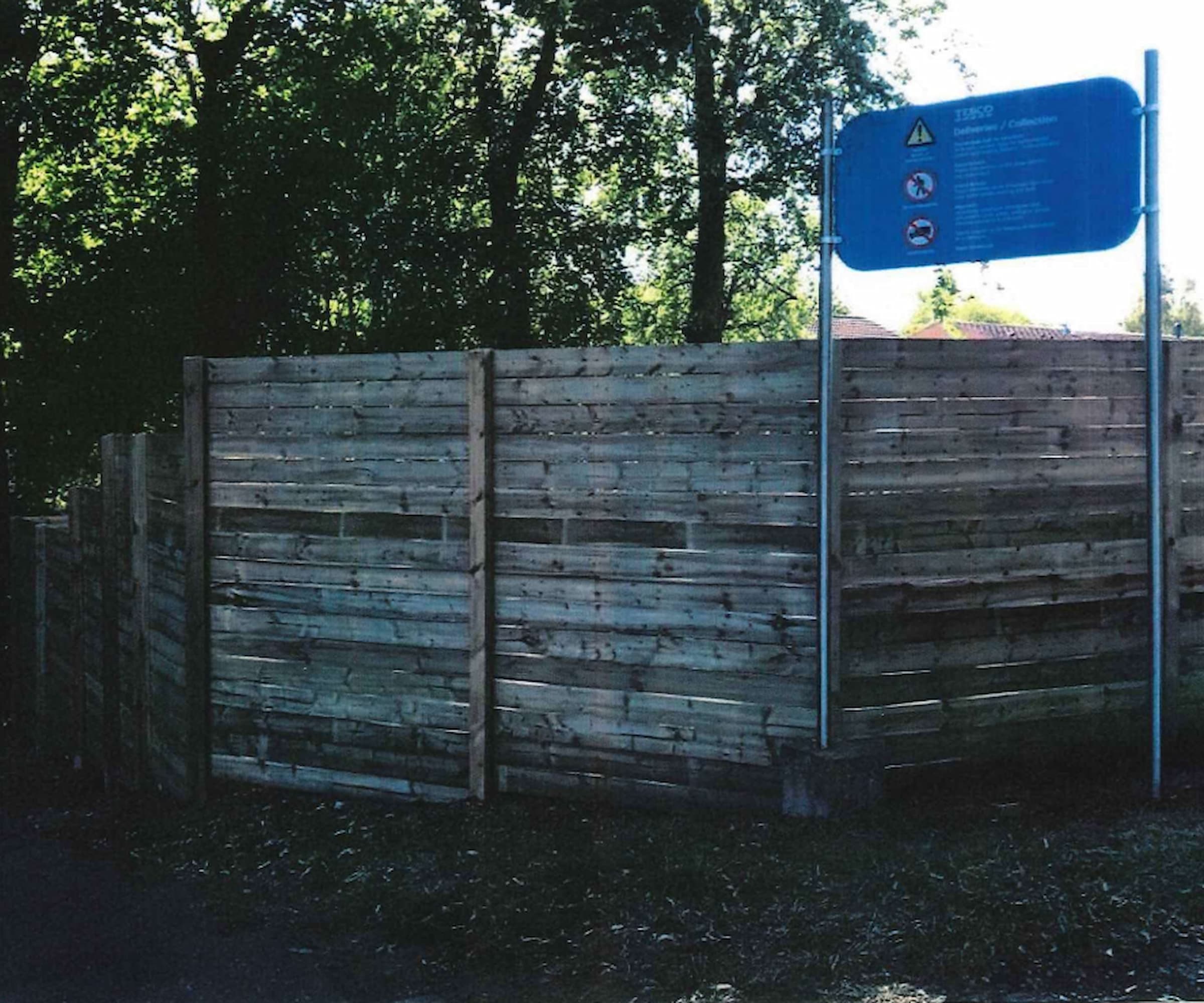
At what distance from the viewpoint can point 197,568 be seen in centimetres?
748

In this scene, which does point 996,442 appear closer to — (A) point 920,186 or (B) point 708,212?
(A) point 920,186

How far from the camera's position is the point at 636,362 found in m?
6.29

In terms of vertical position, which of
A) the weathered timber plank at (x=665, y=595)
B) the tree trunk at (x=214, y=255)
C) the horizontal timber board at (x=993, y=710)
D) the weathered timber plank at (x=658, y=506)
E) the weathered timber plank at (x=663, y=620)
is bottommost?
the horizontal timber board at (x=993, y=710)

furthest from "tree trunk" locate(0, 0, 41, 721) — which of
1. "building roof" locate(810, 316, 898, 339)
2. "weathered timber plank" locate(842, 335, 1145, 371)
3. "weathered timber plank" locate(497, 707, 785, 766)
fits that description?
"building roof" locate(810, 316, 898, 339)

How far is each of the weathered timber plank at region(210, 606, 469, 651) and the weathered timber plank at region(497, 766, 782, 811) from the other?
70 cm

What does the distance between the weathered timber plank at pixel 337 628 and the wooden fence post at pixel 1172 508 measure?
11.3 ft

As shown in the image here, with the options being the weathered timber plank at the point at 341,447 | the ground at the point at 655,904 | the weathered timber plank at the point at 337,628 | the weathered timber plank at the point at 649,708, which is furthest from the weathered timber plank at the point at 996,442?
the weathered timber plank at the point at 337,628

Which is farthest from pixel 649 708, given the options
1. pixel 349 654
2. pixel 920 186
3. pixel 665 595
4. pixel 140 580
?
pixel 140 580

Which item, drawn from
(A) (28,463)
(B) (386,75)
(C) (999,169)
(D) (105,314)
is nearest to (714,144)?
(B) (386,75)

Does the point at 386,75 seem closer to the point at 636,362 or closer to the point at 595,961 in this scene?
the point at 636,362

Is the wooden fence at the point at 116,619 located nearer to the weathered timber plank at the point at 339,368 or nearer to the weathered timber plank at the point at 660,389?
the weathered timber plank at the point at 339,368

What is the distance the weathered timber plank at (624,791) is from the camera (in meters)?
6.09

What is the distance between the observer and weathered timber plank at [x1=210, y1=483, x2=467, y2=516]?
6730 millimetres

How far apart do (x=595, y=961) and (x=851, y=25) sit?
11.8 metres
